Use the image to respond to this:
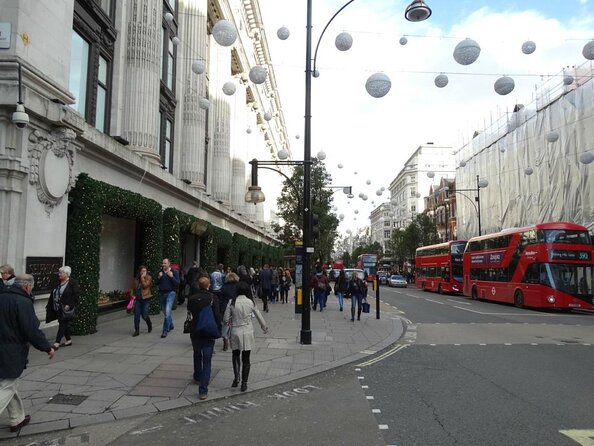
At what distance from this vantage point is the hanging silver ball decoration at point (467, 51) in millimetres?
10445

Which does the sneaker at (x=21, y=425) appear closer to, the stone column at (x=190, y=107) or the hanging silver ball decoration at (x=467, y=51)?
the hanging silver ball decoration at (x=467, y=51)

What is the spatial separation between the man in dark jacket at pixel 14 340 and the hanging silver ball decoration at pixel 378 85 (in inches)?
340

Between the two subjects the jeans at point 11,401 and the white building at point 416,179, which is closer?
the jeans at point 11,401

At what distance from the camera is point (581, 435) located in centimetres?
470

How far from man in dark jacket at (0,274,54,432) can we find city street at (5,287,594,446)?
1.33ft

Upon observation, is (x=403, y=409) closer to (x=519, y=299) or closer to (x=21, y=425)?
(x=21, y=425)

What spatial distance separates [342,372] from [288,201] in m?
29.8

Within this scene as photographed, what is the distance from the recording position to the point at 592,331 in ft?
44.5

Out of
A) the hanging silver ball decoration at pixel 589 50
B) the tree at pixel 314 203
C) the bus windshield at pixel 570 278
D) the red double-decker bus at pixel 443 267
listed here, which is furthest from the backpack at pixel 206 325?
the red double-decker bus at pixel 443 267

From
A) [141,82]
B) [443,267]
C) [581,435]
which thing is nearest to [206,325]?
[581,435]

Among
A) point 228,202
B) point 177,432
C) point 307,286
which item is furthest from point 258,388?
point 228,202

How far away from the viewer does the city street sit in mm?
4688

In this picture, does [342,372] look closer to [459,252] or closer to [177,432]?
[177,432]

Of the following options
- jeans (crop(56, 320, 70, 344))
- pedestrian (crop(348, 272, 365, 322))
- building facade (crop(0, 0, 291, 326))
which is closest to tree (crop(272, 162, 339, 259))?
building facade (crop(0, 0, 291, 326))
